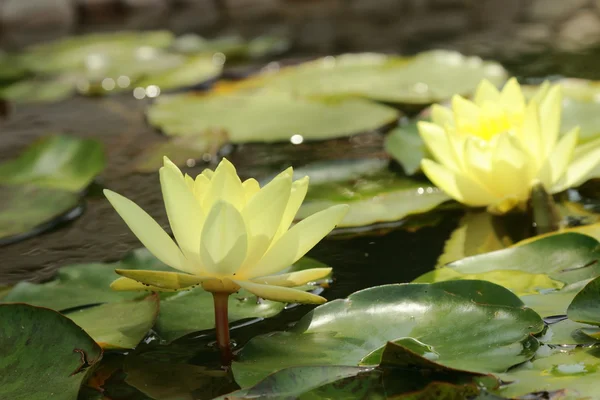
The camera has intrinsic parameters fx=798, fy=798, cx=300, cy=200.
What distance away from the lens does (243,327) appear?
979mm

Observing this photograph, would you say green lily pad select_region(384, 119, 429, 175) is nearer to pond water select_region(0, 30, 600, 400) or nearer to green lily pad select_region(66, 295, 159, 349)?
pond water select_region(0, 30, 600, 400)

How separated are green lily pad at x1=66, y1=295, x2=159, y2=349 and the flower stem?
0.11m

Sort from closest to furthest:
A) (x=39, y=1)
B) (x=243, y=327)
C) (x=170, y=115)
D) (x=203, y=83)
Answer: (x=243, y=327) < (x=170, y=115) < (x=203, y=83) < (x=39, y=1)

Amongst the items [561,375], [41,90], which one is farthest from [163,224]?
[41,90]

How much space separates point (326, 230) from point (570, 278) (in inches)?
13.2

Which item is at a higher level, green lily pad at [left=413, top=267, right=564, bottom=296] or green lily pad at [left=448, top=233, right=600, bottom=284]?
green lily pad at [left=448, top=233, right=600, bottom=284]

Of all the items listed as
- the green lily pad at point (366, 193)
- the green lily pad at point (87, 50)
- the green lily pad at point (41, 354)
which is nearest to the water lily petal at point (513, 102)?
the green lily pad at point (366, 193)

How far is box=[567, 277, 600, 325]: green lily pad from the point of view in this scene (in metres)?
0.81

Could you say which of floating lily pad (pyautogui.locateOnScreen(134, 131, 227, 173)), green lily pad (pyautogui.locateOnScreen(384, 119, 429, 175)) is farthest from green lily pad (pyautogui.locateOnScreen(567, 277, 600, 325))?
floating lily pad (pyautogui.locateOnScreen(134, 131, 227, 173))

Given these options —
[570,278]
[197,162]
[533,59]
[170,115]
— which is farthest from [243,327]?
[533,59]

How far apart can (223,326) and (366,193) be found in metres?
0.56

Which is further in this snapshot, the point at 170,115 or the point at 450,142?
the point at 170,115

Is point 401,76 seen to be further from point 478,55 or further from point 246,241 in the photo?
point 246,241

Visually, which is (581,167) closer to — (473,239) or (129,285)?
(473,239)
